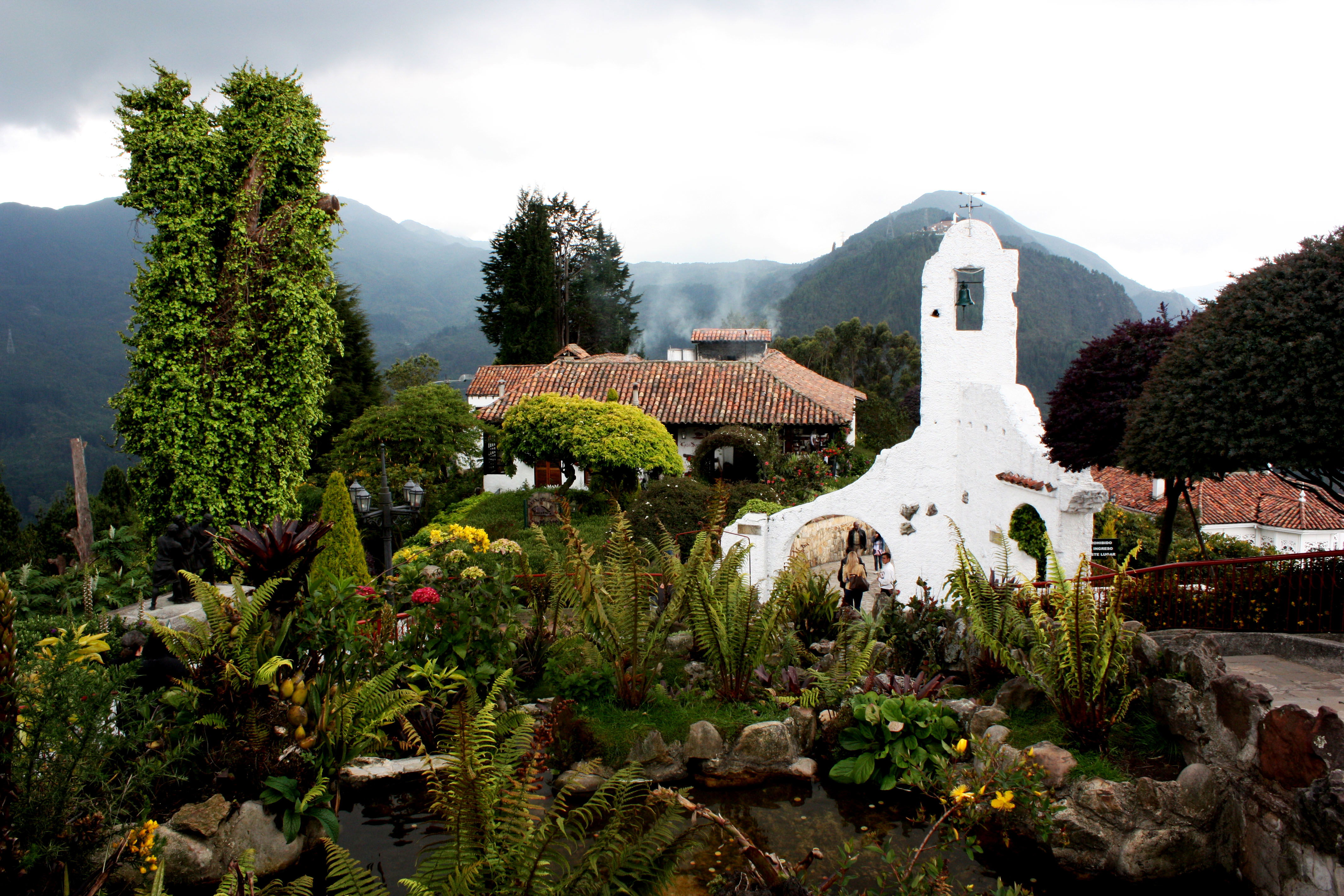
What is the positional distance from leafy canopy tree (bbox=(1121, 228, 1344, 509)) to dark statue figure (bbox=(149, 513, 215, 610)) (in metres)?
9.72

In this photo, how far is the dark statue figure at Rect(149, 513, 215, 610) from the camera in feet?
25.8

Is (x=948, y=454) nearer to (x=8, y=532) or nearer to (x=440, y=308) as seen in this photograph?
(x=8, y=532)

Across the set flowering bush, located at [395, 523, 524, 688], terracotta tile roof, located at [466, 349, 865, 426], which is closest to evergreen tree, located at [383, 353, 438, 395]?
terracotta tile roof, located at [466, 349, 865, 426]

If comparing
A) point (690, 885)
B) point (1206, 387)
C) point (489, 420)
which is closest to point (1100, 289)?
point (489, 420)

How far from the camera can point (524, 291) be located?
1351 inches

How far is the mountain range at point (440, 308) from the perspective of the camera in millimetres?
53188

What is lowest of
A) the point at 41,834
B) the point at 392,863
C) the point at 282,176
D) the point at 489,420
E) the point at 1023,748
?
the point at 392,863

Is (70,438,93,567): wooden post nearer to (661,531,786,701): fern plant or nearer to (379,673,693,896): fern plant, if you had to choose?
(661,531,786,701): fern plant

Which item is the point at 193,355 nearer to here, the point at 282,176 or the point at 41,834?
the point at 282,176

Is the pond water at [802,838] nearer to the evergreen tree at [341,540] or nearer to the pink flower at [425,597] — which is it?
the pink flower at [425,597]

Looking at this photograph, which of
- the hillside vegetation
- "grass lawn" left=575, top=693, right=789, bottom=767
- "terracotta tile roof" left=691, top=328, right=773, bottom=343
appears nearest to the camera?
"grass lawn" left=575, top=693, right=789, bottom=767

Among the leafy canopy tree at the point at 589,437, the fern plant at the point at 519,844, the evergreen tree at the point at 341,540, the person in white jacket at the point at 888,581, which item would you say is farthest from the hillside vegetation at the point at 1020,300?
the fern plant at the point at 519,844

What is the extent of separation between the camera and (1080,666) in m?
4.87

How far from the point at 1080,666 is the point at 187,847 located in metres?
5.68
